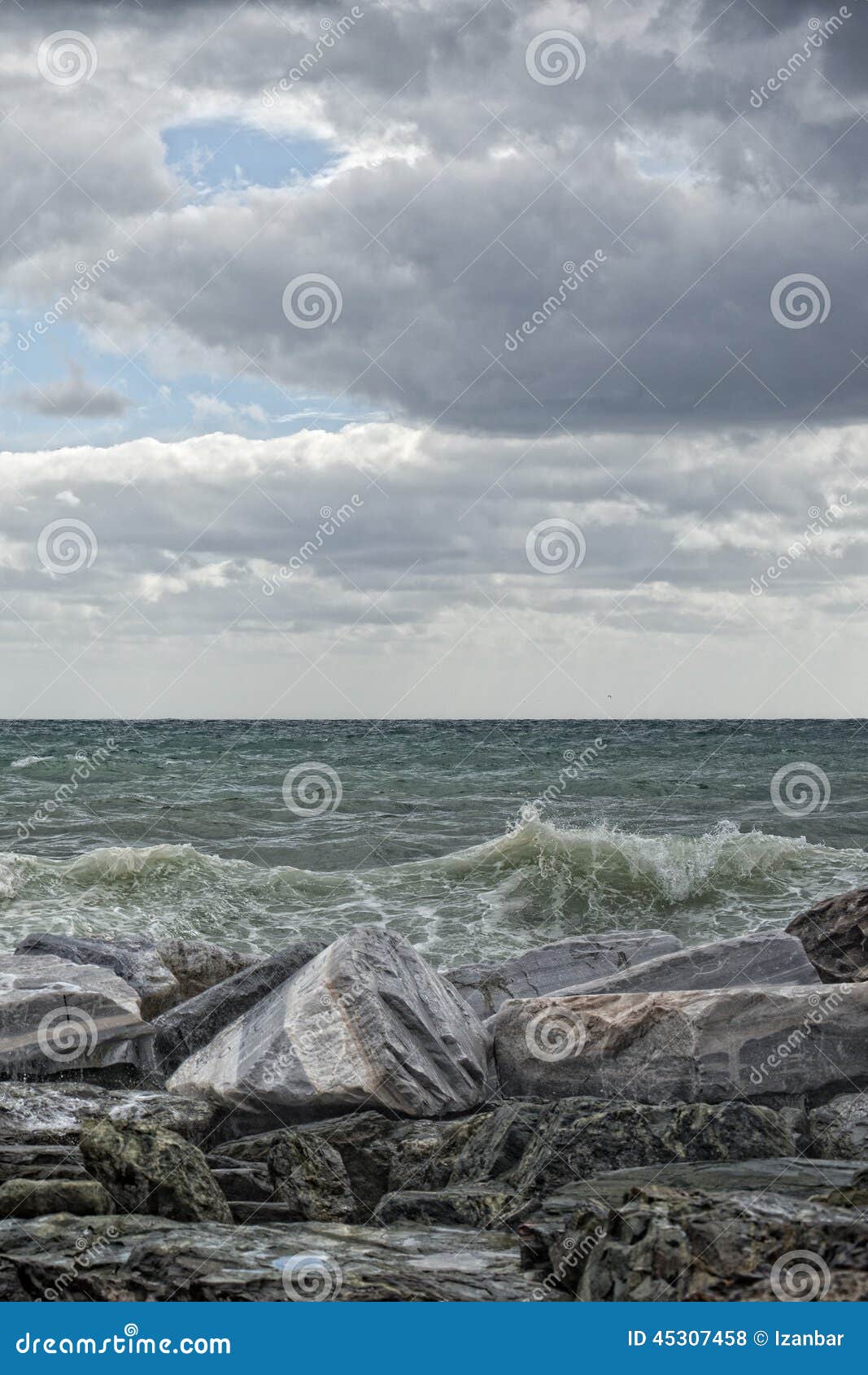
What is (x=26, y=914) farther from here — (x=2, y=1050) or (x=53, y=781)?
(x=53, y=781)

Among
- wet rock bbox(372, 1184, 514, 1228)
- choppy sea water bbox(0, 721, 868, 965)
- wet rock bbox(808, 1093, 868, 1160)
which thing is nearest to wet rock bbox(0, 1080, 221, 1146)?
wet rock bbox(372, 1184, 514, 1228)

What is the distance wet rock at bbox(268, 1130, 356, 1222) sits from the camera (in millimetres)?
4645

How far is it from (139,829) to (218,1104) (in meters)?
13.6

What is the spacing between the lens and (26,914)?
42.2 feet

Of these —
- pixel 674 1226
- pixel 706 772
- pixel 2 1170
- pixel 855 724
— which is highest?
pixel 855 724

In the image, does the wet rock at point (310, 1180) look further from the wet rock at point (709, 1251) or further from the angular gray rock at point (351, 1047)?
the wet rock at point (709, 1251)

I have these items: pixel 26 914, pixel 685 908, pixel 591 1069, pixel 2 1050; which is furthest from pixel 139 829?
pixel 591 1069

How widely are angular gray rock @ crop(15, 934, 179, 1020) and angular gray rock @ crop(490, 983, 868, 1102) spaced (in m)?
2.74

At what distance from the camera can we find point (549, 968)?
876cm

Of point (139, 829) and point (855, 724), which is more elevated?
point (855, 724)

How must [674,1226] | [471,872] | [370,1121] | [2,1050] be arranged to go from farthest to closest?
1. [471,872]
2. [2,1050]
3. [370,1121]
4. [674,1226]

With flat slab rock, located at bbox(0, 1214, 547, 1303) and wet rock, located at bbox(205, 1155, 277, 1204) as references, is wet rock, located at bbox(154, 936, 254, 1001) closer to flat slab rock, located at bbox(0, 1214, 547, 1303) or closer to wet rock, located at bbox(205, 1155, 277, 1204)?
wet rock, located at bbox(205, 1155, 277, 1204)

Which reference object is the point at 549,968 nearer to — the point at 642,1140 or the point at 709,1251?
the point at 642,1140

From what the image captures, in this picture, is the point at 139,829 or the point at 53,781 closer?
the point at 139,829
